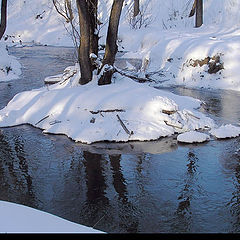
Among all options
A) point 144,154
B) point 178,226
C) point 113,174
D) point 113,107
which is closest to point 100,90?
point 113,107

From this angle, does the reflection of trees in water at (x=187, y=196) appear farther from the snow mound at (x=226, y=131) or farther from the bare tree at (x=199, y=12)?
the bare tree at (x=199, y=12)

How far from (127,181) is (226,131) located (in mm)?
3535

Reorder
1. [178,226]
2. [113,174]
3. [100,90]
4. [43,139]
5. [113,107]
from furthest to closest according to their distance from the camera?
[100,90] < [113,107] < [43,139] < [113,174] < [178,226]

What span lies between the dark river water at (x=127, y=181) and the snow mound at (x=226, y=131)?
10.1 inches

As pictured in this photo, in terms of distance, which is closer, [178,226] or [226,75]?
[178,226]

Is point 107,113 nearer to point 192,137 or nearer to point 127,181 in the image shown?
point 192,137

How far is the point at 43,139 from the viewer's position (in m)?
9.29

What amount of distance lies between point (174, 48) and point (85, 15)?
7432 millimetres

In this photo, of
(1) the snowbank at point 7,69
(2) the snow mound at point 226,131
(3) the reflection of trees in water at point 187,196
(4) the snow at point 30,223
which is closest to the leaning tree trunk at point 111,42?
(2) the snow mound at point 226,131

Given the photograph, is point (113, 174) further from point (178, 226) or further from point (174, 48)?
point (174, 48)

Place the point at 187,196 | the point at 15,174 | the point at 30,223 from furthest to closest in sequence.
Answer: the point at 15,174, the point at 187,196, the point at 30,223

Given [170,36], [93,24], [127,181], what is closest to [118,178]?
[127,181]

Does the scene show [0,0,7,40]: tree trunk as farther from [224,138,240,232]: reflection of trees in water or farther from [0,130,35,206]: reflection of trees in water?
[224,138,240,232]: reflection of trees in water

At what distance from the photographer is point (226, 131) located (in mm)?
9203
